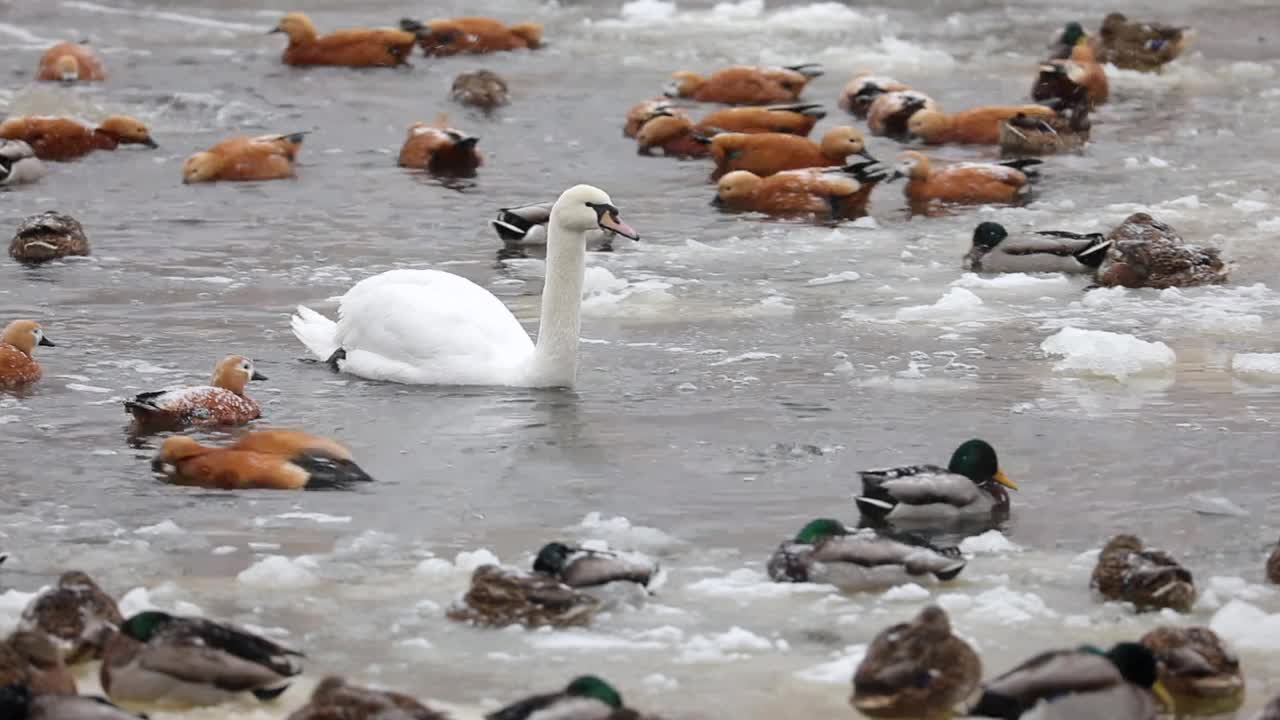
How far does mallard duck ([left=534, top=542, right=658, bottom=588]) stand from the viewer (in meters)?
7.63

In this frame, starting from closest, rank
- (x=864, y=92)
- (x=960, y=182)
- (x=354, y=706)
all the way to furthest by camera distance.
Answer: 1. (x=354, y=706)
2. (x=960, y=182)
3. (x=864, y=92)

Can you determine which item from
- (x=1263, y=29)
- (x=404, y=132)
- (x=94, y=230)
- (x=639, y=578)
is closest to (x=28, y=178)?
(x=94, y=230)

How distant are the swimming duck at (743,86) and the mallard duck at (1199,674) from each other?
14001 mm

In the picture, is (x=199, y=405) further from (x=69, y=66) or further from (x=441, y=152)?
(x=69, y=66)

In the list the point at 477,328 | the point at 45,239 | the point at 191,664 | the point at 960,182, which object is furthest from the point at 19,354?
the point at 960,182

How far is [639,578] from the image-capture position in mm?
7691

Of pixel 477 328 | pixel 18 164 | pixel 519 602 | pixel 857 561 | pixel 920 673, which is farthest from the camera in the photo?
pixel 18 164

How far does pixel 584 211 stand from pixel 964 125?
8.35 metres

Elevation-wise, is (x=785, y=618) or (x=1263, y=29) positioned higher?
(x=1263, y=29)

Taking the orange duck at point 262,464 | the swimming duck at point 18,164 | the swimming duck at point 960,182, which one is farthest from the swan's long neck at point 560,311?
the swimming duck at point 18,164

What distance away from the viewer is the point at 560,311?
35.6 feet

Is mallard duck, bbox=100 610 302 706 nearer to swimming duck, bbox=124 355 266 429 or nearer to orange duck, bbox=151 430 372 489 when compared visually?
orange duck, bbox=151 430 372 489

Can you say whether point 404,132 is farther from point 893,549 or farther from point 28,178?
point 893,549

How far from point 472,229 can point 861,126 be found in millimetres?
5723
